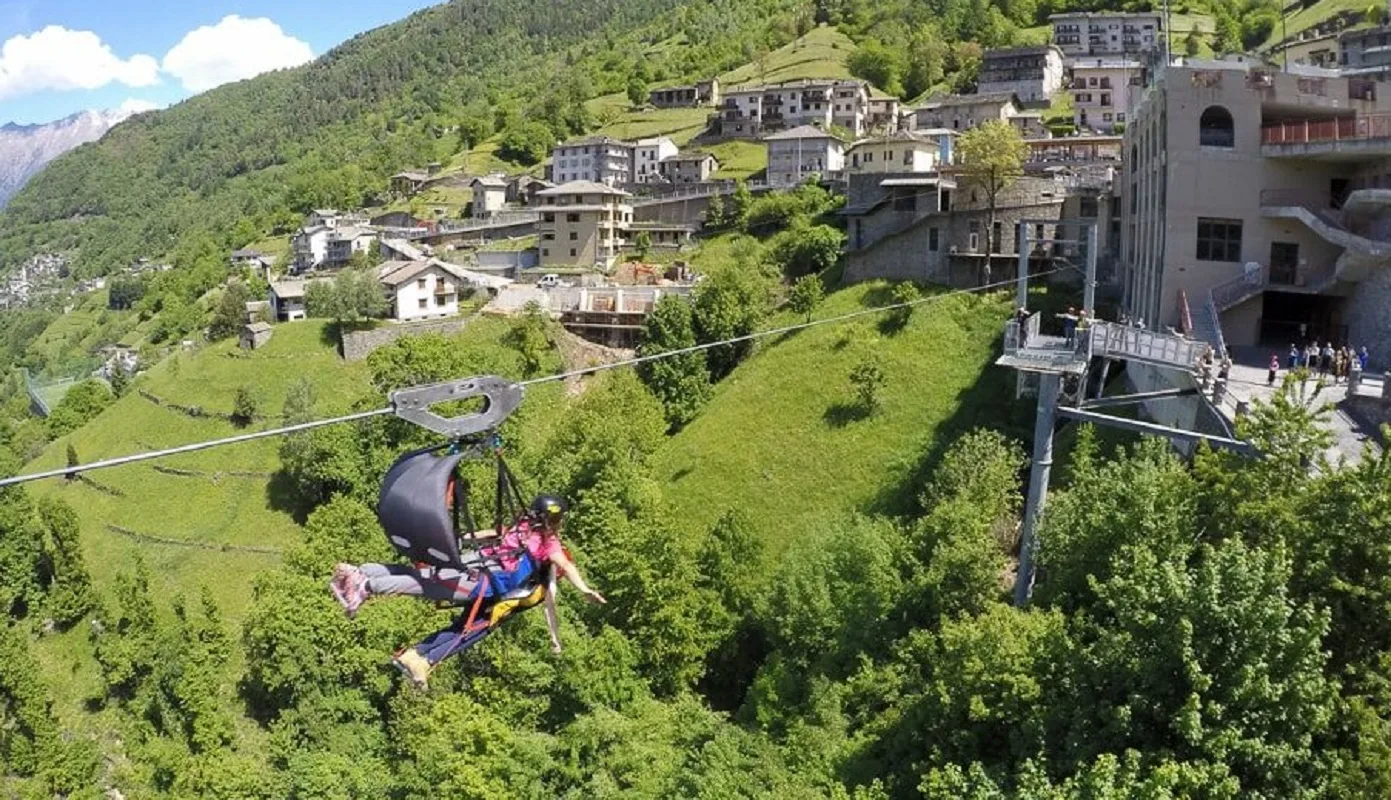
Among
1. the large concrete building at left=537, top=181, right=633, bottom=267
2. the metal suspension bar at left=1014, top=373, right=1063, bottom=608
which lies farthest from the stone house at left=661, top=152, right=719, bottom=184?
the metal suspension bar at left=1014, top=373, right=1063, bottom=608

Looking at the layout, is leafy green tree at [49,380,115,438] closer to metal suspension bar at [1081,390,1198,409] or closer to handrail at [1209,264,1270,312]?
metal suspension bar at [1081,390,1198,409]

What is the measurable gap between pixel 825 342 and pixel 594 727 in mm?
24786

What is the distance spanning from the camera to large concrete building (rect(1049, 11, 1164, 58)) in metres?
104

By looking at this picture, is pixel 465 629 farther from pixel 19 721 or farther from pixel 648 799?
pixel 19 721

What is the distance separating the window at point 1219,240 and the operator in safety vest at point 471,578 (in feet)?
84.6

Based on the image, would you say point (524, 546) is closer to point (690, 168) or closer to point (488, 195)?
point (690, 168)

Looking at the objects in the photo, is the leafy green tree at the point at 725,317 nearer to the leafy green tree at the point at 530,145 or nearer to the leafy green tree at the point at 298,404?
the leafy green tree at the point at 298,404

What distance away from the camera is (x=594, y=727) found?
2273cm

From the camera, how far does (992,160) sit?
43.4 m

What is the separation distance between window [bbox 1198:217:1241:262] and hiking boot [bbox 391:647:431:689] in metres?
27.0

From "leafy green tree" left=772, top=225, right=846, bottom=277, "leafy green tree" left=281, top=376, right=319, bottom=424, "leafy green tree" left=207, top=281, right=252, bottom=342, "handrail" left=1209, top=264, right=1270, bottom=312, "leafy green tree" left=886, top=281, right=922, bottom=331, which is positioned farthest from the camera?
"leafy green tree" left=207, top=281, right=252, bottom=342

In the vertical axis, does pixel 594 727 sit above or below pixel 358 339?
below

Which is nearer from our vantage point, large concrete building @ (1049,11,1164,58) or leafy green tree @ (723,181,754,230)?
leafy green tree @ (723,181,754,230)


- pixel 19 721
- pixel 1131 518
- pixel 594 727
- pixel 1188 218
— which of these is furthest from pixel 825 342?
pixel 19 721
